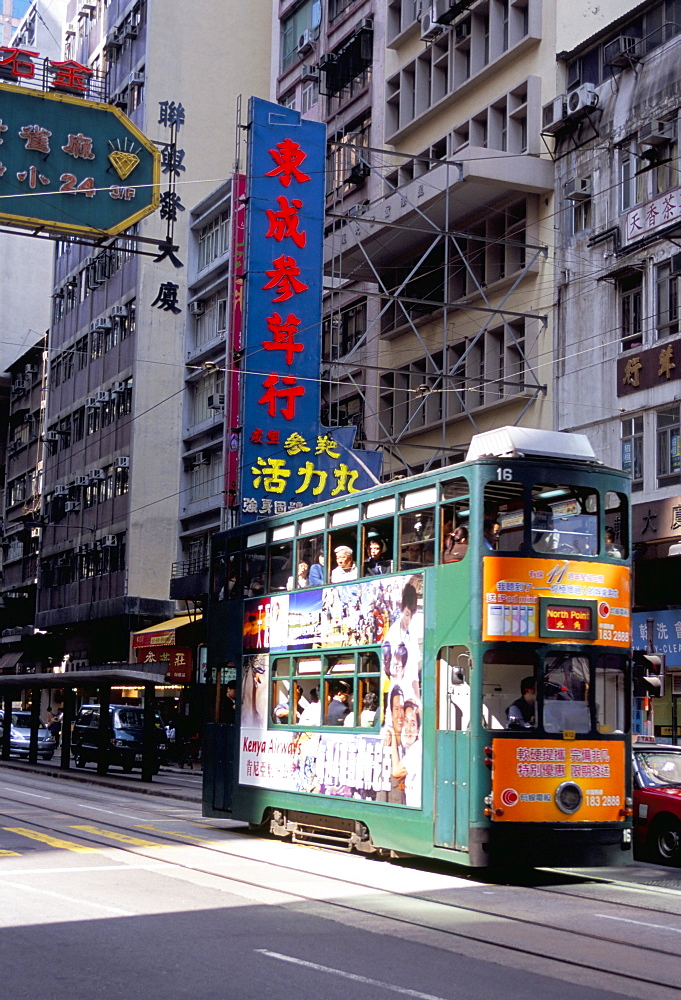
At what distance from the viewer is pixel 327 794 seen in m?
16.3

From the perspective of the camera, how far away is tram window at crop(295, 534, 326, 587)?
16828 millimetres

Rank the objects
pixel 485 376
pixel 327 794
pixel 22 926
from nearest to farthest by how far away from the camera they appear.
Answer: pixel 22 926, pixel 327 794, pixel 485 376

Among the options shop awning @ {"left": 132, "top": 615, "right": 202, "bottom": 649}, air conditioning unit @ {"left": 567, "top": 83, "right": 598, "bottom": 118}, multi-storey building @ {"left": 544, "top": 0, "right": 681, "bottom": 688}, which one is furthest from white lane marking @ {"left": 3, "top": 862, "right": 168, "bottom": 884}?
shop awning @ {"left": 132, "top": 615, "right": 202, "bottom": 649}

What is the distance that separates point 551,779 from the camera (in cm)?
1371

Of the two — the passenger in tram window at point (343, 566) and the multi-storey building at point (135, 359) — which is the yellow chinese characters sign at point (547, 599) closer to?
the passenger in tram window at point (343, 566)

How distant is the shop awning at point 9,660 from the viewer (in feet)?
225

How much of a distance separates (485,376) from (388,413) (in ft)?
17.5

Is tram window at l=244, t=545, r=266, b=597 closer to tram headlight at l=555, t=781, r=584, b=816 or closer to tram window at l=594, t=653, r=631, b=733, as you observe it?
tram window at l=594, t=653, r=631, b=733

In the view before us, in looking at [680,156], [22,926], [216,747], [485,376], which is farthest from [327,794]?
[485,376]

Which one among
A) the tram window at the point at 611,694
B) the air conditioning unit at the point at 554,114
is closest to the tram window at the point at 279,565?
the tram window at the point at 611,694

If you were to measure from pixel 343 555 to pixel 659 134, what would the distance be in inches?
600

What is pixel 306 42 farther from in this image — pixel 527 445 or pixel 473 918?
pixel 473 918

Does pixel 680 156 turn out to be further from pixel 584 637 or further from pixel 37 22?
pixel 37 22

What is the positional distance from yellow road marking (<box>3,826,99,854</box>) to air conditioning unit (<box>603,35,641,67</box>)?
782 inches
